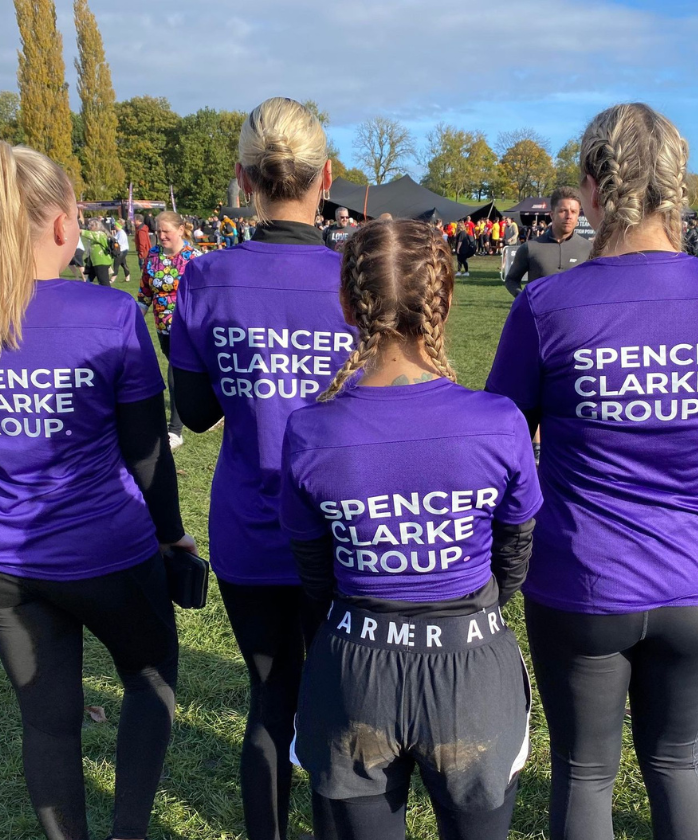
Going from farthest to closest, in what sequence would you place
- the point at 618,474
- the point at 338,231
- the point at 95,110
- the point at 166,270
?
the point at 95,110, the point at 338,231, the point at 166,270, the point at 618,474

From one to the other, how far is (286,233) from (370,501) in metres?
0.83

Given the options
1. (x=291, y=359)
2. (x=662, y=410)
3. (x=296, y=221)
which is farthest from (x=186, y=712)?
(x=662, y=410)

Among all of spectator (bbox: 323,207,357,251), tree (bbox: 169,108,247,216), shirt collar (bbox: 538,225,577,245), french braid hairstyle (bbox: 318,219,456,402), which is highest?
tree (bbox: 169,108,247,216)

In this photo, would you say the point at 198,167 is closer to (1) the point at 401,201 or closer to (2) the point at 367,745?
(1) the point at 401,201

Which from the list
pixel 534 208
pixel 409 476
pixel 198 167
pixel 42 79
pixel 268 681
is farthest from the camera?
pixel 198 167

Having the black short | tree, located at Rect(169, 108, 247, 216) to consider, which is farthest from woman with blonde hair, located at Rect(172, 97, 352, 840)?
tree, located at Rect(169, 108, 247, 216)

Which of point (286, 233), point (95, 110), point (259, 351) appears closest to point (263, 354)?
point (259, 351)

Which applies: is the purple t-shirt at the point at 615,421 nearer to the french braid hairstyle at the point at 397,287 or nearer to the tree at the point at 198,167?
the french braid hairstyle at the point at 397,287

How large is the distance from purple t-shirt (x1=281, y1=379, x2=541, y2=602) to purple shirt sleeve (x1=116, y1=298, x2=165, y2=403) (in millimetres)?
585

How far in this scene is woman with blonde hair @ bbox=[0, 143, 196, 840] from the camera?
1764 millimetres

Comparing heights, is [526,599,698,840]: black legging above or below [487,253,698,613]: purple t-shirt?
below

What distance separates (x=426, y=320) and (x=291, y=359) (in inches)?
19.8

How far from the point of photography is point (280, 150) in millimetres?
1809

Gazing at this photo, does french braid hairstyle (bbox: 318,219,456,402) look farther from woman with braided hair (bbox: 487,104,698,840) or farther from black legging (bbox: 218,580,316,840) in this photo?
black legging (bbox: 218,580,316,840)
